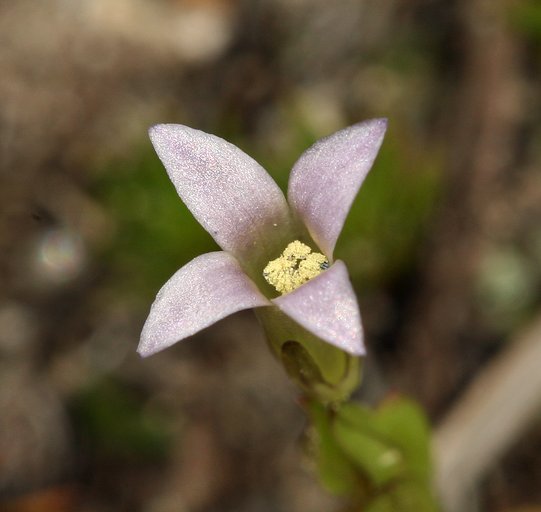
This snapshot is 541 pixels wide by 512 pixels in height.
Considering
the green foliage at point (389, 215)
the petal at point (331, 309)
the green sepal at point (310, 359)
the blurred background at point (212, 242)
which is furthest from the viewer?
the green foliage at point (389, 215)

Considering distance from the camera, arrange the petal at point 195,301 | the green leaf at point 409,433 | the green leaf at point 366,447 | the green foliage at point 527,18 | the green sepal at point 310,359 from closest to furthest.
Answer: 1. the petal at point 195,301
2. the green sepal at point 310,359
3. the green leaf at point 366,447
4. the green leaf at point 409,433
5. the green foliage at point 527,18

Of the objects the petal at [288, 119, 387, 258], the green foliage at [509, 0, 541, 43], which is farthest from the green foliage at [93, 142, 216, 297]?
the green foliage at [509, 0, 541, 43]

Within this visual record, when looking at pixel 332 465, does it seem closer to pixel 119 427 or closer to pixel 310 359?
pixel 310 359

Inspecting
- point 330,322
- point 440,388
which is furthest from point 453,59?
point 330,322

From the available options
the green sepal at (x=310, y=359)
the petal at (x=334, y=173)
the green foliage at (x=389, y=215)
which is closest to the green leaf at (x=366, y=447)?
the green sepal at (x=310, y=359)

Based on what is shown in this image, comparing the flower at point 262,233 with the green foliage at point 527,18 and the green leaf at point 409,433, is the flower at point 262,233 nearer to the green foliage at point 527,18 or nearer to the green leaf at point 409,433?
the green leaf at point 409,433

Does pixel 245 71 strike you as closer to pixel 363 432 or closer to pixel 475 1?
pixel 475 1

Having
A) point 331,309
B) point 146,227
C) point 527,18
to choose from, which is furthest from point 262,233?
point 527,18
